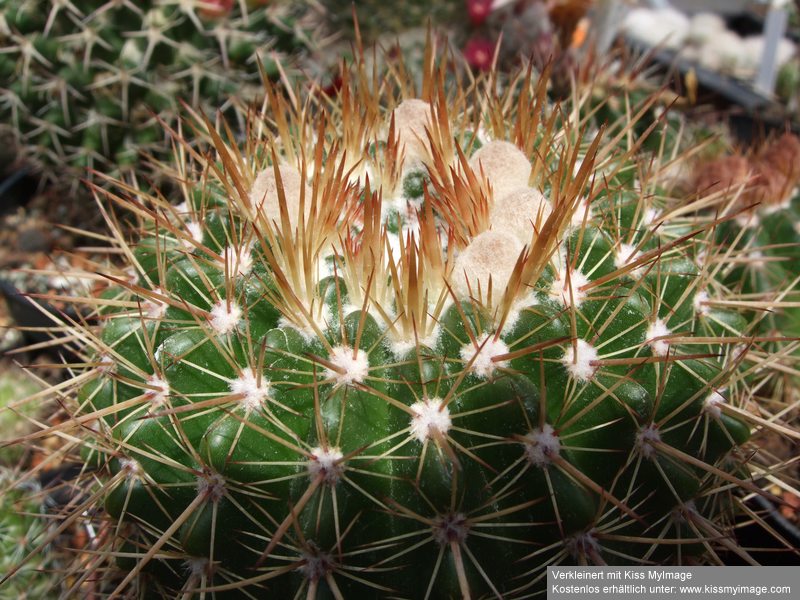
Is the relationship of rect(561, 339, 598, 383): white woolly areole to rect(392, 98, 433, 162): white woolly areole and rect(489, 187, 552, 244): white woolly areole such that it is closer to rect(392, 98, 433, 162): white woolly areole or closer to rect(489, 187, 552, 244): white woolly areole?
rect(489, 187, 552, 244): white woolly areole

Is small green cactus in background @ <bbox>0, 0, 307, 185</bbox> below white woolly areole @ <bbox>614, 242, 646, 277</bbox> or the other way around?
the other way around

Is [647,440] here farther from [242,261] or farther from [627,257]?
[242,261]

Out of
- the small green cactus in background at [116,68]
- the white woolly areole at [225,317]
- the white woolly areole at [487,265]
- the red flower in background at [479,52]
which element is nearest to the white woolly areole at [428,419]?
the white woolly areole at [487,265]

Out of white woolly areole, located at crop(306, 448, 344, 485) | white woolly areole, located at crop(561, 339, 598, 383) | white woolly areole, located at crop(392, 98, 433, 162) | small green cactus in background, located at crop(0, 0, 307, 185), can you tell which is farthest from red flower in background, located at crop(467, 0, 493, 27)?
white woolly areole, located at crop(306, 448, 344, 485)

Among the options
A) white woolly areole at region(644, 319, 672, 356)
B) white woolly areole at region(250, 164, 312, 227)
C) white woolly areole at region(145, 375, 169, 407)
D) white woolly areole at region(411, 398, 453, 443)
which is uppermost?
white woolly areole at region(250, 164, 312, 227)

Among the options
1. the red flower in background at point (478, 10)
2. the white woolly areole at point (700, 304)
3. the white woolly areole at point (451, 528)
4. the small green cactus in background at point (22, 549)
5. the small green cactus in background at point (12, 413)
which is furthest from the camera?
the red flower in background at point (478, 10)

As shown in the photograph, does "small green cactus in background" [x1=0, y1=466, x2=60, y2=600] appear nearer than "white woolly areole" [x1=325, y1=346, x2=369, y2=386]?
No

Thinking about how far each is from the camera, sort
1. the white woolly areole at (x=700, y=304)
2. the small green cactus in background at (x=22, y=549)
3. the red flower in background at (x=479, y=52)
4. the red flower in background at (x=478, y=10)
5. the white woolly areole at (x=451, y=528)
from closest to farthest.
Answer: the white woolly areole at (x=451, y=528) < the white woolly areole at (x=700, y=304) < the small green cactus in background at (x=22, y=549) < the red flower in background at (x=479, y=52) < the red flower in background at (x=478, y=10)

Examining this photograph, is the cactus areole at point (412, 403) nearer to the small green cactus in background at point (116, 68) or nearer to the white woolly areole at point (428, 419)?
the white woolly areole at point (428, 419)

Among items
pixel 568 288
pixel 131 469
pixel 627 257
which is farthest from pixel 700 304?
pixel 131 469
